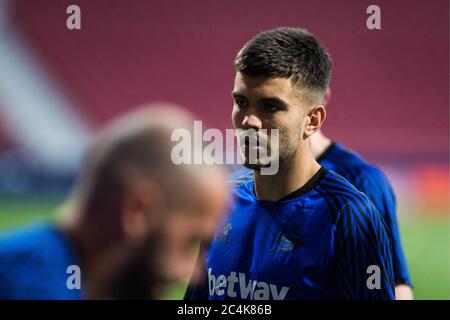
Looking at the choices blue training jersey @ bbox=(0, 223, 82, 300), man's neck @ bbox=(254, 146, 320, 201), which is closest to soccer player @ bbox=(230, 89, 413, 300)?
man's neck @ bbox=(254, 146, 320, 201)

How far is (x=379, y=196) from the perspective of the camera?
229 centimetres

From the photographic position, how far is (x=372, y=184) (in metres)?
2.32

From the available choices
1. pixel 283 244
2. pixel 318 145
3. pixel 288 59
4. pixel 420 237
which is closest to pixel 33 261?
pixel 283 244

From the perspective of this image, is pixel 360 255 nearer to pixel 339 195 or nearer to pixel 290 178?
pixel 339 195

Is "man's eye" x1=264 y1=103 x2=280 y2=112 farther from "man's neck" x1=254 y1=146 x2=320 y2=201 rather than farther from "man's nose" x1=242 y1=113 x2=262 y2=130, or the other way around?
"man's neck" x1=254 y1=146 x2=320 y2=201

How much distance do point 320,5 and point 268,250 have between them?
1297 mm

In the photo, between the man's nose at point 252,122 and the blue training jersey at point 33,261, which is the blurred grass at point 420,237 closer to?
the man's nose at point 252,122

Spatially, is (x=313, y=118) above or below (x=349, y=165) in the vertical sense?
above

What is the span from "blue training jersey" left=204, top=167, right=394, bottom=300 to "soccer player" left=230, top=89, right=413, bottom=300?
0.27 metres

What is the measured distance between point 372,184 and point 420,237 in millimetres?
737

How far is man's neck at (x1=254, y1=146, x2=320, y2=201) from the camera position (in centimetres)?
193

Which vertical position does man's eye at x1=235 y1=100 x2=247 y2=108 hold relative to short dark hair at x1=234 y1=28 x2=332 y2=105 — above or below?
below
